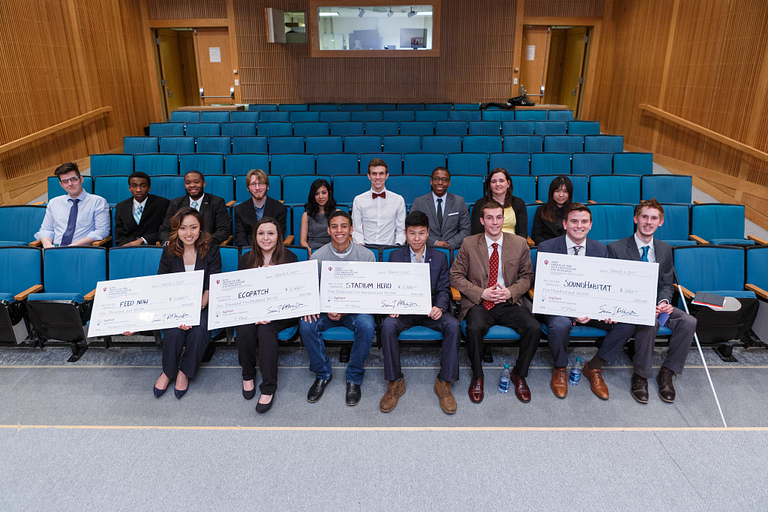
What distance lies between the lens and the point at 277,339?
8.46ft

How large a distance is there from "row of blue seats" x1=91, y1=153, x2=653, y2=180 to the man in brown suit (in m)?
2.66

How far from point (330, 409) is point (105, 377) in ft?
4.86

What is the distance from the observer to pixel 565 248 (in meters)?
2.84

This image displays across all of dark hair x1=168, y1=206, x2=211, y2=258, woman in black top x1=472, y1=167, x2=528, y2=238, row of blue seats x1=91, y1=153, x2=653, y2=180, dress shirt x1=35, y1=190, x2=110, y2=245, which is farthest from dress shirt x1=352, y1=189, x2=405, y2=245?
dress shirt x1=35, y1=190, x2=110, y2=245

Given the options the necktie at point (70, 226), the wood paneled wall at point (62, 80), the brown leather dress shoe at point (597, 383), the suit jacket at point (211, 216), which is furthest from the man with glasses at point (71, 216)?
the brown leather dress shoe at point (597, 383)

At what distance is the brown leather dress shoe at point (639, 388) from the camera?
2.53 meters

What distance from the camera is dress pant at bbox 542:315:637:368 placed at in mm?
2566

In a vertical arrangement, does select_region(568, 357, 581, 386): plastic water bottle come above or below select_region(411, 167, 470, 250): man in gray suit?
below

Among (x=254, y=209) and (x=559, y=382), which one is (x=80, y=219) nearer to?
(x=254, y=209)

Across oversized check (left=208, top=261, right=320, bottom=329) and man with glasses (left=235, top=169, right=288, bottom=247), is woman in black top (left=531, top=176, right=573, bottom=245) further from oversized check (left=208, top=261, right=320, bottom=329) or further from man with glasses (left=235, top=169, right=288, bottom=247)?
man with glasses (left=235, top=169, right=288, bottom=247)

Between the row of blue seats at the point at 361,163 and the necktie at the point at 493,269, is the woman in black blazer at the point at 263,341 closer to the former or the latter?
the necktie at the point at 493,269

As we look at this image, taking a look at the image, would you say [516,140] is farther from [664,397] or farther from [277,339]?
[277,339]

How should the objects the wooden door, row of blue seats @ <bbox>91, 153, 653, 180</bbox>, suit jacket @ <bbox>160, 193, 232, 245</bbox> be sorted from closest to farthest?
1. suit jacket @ <bbox>160, 193, 232, 245</bbox>
2. row of blue seats @ <bbox>91, 153, 653, 180</bbox>
3. the wooden door

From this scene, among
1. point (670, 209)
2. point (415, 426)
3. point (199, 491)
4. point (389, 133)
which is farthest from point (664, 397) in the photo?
point (389, 133)
